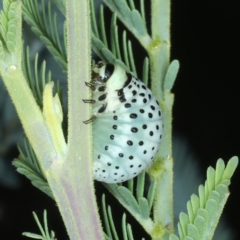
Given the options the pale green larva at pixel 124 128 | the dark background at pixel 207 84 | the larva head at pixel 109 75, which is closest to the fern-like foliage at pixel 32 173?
the pale green larva at pixel 124 128

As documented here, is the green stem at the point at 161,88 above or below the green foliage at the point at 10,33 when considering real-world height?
below

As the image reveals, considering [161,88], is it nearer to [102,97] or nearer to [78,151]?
[102,97]

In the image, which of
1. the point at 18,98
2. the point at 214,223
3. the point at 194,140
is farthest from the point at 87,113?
the point at 194,140

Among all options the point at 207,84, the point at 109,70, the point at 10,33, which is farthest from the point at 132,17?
the point at 207,84

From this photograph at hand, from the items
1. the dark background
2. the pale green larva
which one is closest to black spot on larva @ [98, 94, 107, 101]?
the pale green larva

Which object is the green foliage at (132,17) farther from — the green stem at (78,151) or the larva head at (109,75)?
the green stem at (78,151)

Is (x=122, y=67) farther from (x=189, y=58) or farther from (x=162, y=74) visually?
(x=189, y=58)
